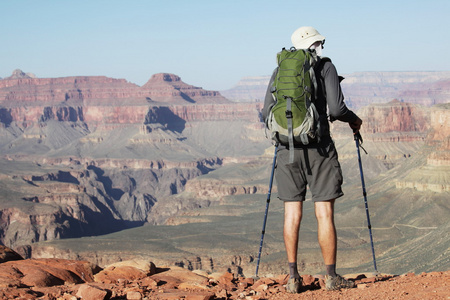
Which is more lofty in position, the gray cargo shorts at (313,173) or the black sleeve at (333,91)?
the black sleeve at (333,91)

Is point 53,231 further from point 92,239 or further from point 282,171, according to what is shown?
point 282,171

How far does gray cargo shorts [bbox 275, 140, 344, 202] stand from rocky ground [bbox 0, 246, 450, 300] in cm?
163

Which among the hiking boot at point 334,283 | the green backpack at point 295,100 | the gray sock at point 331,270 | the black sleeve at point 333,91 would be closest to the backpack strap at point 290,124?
the green backpack at point 295,100

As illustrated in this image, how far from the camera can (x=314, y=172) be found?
429 inches

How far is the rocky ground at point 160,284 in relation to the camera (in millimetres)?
10453

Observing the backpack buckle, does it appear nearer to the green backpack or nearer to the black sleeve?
the green backpack

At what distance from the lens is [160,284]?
1274 centimetres

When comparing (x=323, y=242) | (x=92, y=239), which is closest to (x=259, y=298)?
(x=323, y=242)

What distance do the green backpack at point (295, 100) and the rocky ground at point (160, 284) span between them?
2537 mm

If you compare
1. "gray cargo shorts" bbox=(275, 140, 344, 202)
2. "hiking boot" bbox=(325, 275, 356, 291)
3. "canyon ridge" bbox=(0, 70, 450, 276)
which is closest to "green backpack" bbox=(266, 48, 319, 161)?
"gray cargo shorts" bbox=(275, 140, 344, 202)

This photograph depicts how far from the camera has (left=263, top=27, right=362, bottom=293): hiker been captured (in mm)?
10758

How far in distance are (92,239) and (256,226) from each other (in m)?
20.9

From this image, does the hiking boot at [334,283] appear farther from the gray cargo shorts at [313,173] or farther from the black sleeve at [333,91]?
the black sleeve at [333,91]

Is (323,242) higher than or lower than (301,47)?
lower
